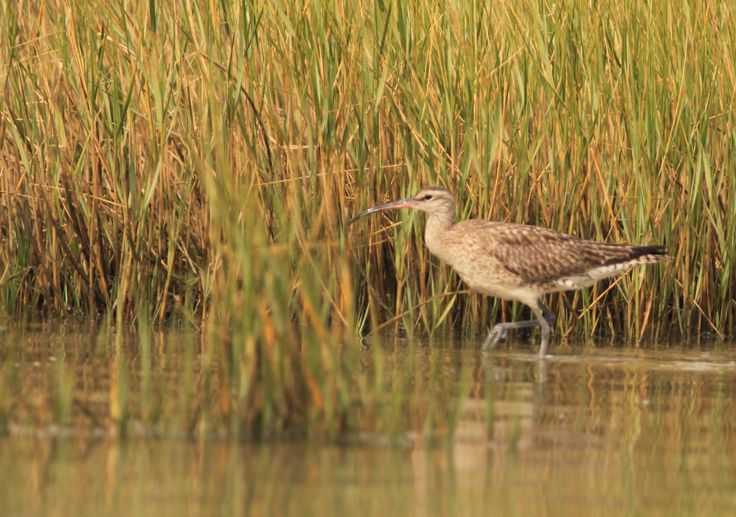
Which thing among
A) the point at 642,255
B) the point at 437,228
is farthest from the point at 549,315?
the point at 437,228

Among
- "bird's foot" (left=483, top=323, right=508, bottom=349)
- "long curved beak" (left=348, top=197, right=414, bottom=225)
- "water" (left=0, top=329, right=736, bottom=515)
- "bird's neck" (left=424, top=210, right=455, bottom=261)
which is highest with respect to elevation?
"long curved beak" (left=348, top=197, right=414, bottom=225)

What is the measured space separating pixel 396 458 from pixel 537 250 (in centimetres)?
393

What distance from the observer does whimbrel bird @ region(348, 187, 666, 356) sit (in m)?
8.58

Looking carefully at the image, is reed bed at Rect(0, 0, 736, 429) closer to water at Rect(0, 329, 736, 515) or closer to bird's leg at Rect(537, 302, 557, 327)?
bird's leg at Rect(537, 302, 557, 327)

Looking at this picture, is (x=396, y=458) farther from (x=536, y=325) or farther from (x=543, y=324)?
(x=536, y=325)

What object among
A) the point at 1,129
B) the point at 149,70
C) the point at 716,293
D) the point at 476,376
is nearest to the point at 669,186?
the point at 716,293

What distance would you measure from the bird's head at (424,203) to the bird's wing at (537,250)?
0.71ft

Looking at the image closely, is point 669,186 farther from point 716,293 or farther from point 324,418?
point 324,418

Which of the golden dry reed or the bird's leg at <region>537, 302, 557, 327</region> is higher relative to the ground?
the golden dry reed

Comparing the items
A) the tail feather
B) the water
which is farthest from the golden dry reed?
the water

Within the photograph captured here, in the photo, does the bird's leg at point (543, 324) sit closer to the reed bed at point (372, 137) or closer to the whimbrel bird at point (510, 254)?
the whimbrel bird at point (510, 254)

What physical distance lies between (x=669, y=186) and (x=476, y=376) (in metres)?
2.20

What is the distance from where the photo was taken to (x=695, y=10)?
9297mm

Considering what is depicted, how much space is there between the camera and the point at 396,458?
5027 millimetres
